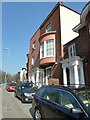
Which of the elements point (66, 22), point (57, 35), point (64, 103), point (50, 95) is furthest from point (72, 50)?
point (64, 103)

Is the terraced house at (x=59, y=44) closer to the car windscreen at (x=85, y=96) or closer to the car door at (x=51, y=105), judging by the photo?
the car door at (x=51, y=105)

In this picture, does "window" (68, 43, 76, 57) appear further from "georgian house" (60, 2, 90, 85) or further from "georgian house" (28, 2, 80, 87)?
"georgian house" (28, 2, 80, 87)

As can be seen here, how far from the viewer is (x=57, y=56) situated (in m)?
23.4

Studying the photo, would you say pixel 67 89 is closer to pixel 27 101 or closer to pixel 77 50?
pixel 27 101

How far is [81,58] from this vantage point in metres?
18.2

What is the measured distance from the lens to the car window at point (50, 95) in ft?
21.6

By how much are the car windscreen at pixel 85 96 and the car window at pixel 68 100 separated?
0.22 metres

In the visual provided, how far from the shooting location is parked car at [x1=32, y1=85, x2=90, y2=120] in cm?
497

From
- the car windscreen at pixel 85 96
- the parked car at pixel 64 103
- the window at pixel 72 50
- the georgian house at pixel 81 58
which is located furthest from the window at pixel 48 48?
the car windscreen at pixel 85 96

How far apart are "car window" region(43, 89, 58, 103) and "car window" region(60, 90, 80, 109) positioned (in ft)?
1.50

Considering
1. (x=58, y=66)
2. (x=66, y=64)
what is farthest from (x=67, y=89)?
(x=58, y=66)

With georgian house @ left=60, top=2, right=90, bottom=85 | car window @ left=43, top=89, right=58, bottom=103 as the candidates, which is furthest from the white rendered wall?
car window @ left=43, top=89, right=58, bottom=103

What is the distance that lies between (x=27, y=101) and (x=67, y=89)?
8.64m

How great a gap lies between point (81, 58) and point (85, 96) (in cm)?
1276
